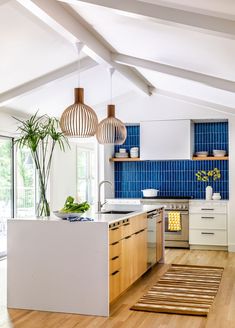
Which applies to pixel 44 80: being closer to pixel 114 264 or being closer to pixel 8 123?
A: pixel 8 123

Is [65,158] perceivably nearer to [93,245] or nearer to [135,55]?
[135,55]

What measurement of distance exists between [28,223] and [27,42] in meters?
2.11

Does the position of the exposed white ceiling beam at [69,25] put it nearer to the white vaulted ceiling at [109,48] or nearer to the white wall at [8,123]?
the white vaulted ceiling at [109,48]

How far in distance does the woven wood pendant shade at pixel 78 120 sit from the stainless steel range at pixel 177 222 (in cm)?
424

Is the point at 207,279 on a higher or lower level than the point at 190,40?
lower

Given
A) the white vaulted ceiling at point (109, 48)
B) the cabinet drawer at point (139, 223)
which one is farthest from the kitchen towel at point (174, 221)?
the cabinet drawer at point (139, 223)

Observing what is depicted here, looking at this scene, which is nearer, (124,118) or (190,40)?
(190,40)

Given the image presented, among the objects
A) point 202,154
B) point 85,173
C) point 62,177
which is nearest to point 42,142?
point 62,177

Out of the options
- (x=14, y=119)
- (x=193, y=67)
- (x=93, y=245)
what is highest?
(x=193, y=67)

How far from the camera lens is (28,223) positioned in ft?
15.6

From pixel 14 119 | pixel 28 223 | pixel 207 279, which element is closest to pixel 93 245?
pixel 28 223

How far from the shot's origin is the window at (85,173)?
999 cm

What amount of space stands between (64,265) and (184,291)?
1555 millimetres

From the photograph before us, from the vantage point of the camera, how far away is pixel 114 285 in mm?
4715
